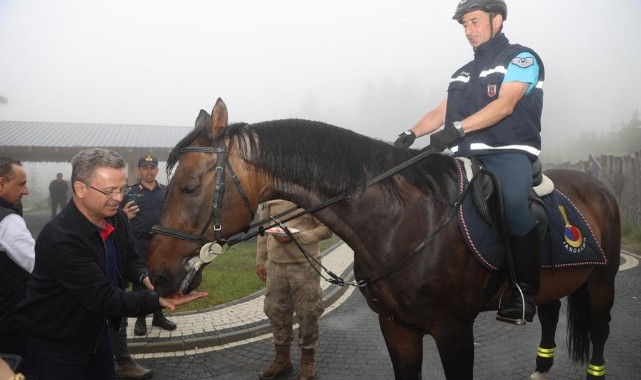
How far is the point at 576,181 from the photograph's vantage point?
3928mm

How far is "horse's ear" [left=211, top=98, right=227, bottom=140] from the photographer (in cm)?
236

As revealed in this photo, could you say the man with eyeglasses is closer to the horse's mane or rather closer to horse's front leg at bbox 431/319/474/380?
the horse's mane

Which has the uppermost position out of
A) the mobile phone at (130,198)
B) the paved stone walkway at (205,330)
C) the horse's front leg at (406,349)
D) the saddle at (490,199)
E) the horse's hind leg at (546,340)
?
the saddle at (490,199)

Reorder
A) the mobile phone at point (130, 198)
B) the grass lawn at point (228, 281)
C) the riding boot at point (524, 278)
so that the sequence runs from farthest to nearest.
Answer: the grass lawn at point (228, 281) → the mobile phone at point (130, 198) → the riding boot at point (524, 278)

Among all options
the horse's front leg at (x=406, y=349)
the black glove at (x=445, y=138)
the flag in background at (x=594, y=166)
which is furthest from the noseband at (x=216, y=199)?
the flag in background at (x=594, y=166)

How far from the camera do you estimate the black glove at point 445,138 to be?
2.49 m

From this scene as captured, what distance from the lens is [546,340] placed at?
165 inches

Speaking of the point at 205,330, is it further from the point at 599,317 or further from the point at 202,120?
the point at 599,317

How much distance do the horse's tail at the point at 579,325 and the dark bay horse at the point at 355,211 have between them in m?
1.93

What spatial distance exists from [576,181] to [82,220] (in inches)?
168

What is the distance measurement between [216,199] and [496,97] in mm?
2028

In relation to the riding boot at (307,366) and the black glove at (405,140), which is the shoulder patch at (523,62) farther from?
the riding boot at (307,366)

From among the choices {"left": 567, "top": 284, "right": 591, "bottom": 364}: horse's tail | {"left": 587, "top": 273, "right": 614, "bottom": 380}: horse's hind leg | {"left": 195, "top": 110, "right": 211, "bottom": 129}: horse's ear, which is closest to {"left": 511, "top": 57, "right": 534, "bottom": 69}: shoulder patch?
{"left": 195, "top": 110, "right": 211, "bottom": 129}: horse's ear

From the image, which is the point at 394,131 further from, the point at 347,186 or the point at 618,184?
the point at 347,186
